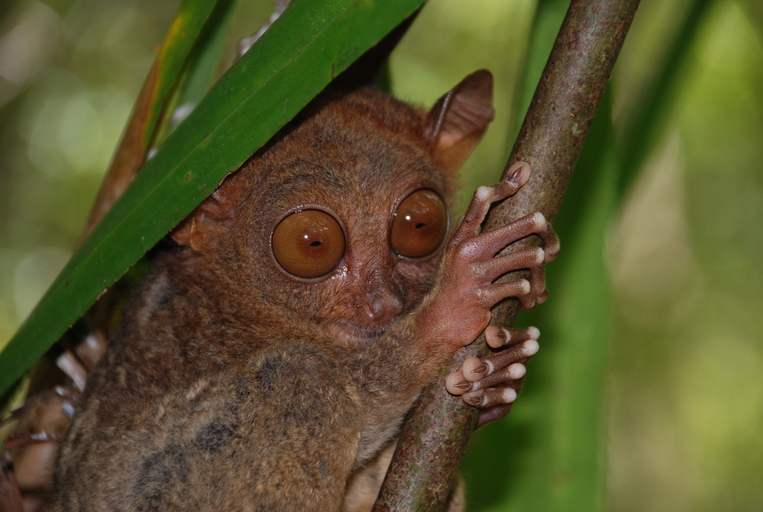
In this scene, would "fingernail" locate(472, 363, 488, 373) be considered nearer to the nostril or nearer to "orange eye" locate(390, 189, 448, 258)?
the nostril

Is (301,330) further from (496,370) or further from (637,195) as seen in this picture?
(637,195)

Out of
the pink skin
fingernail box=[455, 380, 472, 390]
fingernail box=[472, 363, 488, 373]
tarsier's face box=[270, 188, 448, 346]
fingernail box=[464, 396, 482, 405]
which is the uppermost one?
tarsier's face box=[270, 188, 448, 346]

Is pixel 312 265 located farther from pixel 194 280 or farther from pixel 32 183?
pixel 32 183

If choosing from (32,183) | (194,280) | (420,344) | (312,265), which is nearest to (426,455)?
(420,344)

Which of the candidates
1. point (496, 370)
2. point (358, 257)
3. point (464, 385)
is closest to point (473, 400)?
point (464, 385)

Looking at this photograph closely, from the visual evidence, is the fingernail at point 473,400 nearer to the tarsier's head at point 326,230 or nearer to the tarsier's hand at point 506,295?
the tarsier's hand at point 506,295

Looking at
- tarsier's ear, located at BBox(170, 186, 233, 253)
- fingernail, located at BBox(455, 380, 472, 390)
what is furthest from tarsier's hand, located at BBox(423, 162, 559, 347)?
tarsier's ear, located at BBox(170, 186, 233, 253)
